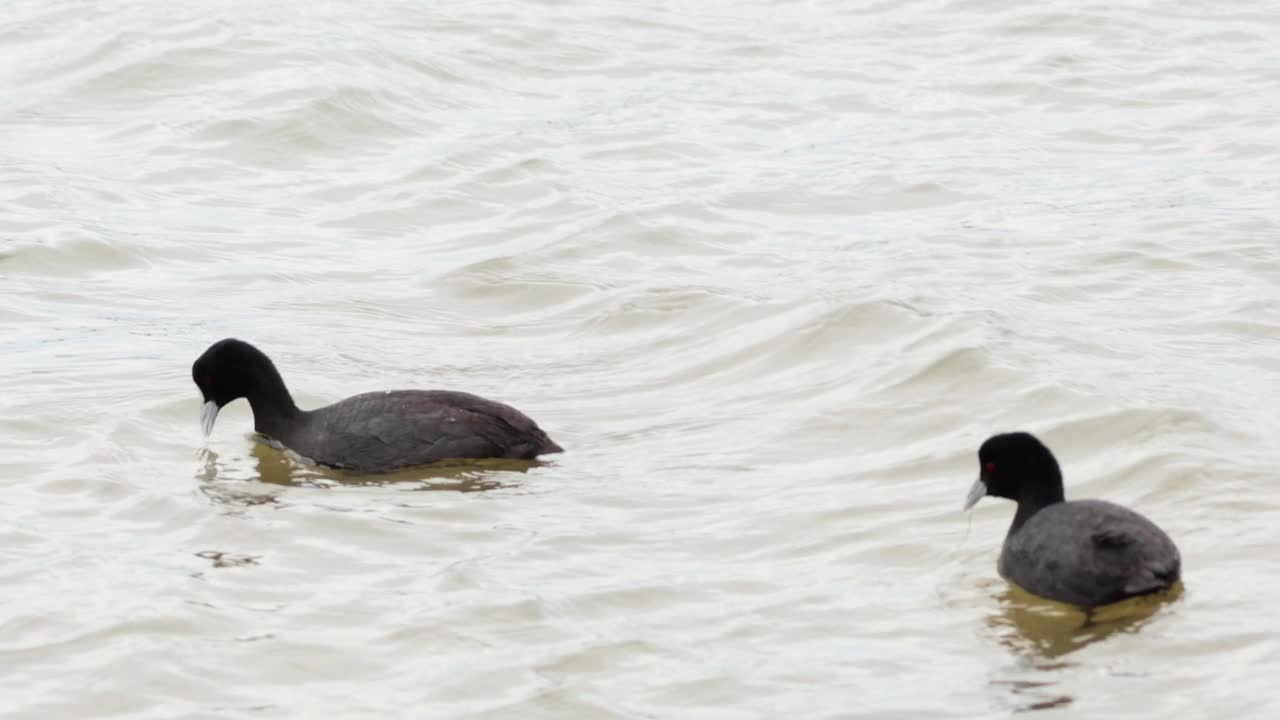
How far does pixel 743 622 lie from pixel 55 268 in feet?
29.6

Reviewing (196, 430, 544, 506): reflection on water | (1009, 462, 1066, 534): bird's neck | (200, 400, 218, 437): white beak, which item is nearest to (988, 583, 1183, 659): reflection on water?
(1009, 462, 1066, 534): bird's neck

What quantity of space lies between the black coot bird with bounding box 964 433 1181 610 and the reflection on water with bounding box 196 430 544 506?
9.16 ft

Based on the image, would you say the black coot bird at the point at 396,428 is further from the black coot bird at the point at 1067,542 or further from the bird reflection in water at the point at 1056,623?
the bird reflection in water at the point at 1056,623

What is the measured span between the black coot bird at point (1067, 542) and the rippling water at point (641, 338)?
15 centimetres

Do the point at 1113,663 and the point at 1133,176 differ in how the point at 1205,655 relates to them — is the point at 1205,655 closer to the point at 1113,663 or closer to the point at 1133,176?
the point at 1113,663

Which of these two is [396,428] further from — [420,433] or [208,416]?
[208,416]

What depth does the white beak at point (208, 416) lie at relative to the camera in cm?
1285

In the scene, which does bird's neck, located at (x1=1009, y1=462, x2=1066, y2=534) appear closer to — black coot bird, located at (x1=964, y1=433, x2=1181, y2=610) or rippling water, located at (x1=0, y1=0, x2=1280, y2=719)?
black coot bird, located at (x1=964, y1=433, x2=1181, y2=610)

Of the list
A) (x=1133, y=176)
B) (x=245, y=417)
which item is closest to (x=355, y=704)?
(x=245, y=417)

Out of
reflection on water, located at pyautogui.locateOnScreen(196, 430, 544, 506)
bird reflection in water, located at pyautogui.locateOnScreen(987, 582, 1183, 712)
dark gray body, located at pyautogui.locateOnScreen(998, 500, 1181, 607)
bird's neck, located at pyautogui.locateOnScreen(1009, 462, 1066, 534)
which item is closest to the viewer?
bird reflection in water, located at pyautogui.locateOnScreen(987, 582, 1183, 712)

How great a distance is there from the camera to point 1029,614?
9836 mm

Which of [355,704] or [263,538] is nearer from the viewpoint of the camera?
[355,704]

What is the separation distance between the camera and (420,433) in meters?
12.1

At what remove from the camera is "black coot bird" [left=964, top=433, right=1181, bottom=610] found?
381 inches
